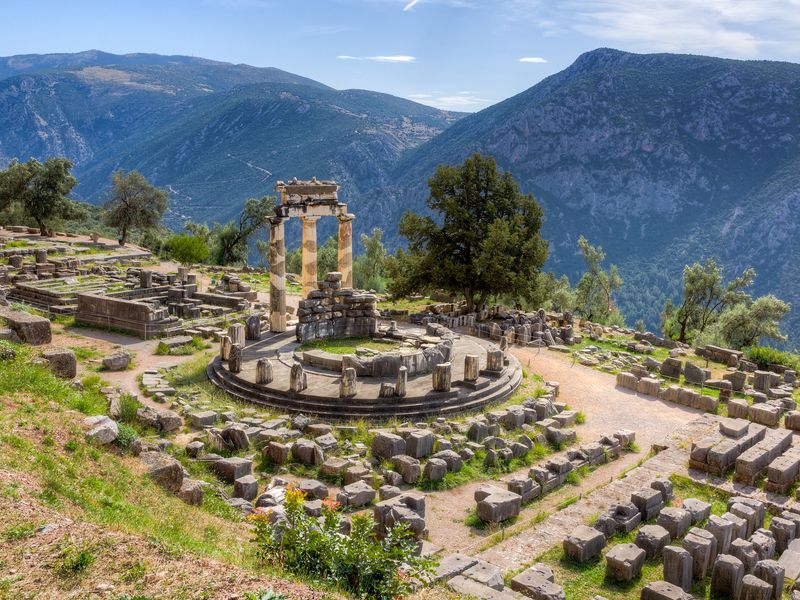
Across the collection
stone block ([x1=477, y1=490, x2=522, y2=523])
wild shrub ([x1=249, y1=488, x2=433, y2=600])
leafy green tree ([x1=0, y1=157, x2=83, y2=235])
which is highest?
leafy green tree ([x1=0, y1=157, x2=83, y2=235])

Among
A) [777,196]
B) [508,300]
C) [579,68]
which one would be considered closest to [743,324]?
[508,300]

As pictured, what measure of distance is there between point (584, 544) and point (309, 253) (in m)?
20.9

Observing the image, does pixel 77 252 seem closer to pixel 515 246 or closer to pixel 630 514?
pixel 515 246

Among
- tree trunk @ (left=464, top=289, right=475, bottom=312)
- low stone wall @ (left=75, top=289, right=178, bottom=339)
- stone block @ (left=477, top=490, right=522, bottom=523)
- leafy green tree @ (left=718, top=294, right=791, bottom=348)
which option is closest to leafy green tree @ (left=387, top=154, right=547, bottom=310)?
tree trunk @ (left=464, top=289, right=475, bottom=312)

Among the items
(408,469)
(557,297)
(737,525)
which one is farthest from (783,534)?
(557,297)

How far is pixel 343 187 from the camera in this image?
137375 millimetres

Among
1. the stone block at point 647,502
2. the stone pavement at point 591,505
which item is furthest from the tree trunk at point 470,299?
the stone block at point 647,502

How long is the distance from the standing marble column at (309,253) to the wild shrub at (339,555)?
2085cm

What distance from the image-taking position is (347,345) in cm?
2644

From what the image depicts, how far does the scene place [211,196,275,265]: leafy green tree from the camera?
59.6m

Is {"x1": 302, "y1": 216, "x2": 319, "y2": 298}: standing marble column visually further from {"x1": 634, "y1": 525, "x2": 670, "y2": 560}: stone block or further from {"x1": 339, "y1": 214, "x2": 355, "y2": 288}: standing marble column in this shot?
{"x1": 634, "y1": 525, "x2": 670, "y2": 560}: stone block

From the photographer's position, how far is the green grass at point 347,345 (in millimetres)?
25516

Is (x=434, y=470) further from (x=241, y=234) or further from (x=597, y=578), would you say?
(x=241, y=234)

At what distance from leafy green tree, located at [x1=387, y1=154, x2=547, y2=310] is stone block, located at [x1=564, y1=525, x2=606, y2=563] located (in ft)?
69.2
